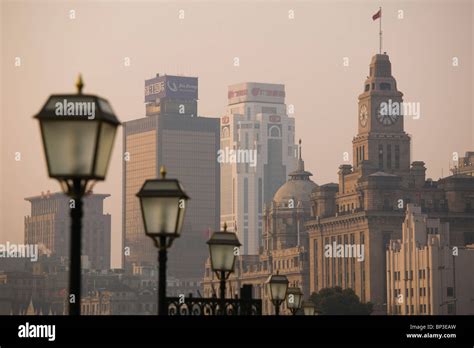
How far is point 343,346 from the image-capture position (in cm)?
2459

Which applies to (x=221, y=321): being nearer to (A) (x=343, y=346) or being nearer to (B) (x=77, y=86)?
(A) (x=343, y=346)

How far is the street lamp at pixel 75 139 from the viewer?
17453 mm

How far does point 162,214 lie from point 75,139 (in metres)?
4.53

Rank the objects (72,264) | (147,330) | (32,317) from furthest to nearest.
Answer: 1. (32,317)
2. (147,330)
3. (72,264)

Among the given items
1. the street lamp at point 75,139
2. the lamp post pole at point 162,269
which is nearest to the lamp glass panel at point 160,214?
the lamp post pole at point 162,269

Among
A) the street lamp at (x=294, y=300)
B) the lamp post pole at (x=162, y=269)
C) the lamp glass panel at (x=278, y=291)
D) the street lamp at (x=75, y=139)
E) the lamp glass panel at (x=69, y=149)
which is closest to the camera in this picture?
the street lamp at (x=75, y=139)

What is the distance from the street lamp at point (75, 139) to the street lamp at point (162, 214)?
13.7 feet

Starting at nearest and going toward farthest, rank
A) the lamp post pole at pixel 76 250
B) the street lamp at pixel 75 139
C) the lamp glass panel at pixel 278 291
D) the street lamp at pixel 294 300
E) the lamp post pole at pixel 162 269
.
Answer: the lamp post pole at pixel 76 250
the street lamp at pixel 75 139
the lamp post pole at pixel 162 269
the lamp glass panel at pixel 278 291
the street lamp at pixel 294 300

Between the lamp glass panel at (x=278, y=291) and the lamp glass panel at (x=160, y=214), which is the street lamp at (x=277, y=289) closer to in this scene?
the lamp glass panel at (x=278, y=291)

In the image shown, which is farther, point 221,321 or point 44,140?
point 221,321

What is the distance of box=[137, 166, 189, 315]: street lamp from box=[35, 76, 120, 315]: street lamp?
4179 mm

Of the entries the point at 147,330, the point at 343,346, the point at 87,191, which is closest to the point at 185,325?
the point at 147,330

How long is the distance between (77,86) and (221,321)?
24.8 feet

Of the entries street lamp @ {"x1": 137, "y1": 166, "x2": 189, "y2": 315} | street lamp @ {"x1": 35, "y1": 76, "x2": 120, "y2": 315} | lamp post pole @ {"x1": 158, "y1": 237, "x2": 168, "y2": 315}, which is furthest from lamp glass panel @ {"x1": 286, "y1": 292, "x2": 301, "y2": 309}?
street lamp @ {"x1": 35, "y1": 76, "x2": 120, "y2": 315}
